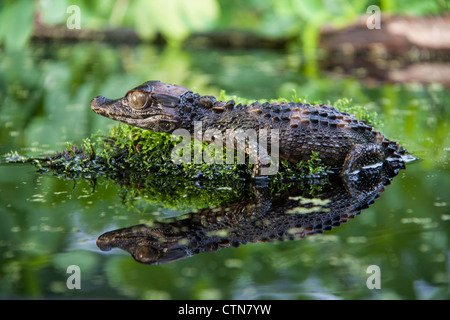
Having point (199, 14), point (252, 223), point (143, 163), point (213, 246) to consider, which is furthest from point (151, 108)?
point (199, 14)

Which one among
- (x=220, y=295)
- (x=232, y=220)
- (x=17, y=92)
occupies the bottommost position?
(x=220, y=295)

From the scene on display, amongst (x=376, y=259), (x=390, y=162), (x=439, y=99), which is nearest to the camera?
(x=376, y=259)

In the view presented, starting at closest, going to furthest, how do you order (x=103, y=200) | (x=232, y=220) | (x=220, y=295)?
(x=220, y=295) → (x=232, y=220) → (x=103, y=200)

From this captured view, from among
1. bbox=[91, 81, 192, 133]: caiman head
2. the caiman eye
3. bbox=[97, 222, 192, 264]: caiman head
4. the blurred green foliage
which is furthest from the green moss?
the blurred green foliage

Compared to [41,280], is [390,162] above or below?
above

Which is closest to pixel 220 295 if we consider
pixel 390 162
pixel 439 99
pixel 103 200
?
pixel 103 200

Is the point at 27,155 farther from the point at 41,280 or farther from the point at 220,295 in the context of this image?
the point at 220,295

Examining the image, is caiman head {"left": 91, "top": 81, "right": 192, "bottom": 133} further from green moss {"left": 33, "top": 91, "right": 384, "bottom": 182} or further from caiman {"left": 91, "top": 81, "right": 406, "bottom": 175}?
green moss {"left": 33, "top": 91, "right": 384, "bottom": 182}

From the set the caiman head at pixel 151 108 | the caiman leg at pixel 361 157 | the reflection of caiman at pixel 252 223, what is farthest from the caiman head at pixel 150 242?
the caiman leg at pixel 361 157
